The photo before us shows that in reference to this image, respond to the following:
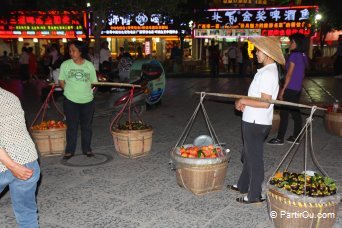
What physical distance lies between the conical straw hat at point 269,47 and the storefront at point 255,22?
18234 mm

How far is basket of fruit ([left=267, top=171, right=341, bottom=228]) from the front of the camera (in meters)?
3.39

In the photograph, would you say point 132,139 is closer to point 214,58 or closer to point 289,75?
point 289,75

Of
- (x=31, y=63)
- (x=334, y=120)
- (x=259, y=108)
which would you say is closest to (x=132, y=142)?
(x=259, y=108)

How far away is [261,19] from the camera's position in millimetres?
22359

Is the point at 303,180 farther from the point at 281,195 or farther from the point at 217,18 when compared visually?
the point at 217,18

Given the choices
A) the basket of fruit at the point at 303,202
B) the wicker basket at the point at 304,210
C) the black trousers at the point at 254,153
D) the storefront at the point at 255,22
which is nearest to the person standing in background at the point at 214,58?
the storefront at the point at 255,22

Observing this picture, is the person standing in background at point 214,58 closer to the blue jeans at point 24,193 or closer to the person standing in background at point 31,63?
the person standing in background at point 31,63

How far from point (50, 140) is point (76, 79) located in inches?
47.9

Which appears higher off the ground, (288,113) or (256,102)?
(256,102)

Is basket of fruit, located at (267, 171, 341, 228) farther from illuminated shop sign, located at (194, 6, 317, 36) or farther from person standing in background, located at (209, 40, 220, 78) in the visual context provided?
illuminated shop sign, located at (194, 6, 317, 36)

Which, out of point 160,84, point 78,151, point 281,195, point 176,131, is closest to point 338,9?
point 160,84

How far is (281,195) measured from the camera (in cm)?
352

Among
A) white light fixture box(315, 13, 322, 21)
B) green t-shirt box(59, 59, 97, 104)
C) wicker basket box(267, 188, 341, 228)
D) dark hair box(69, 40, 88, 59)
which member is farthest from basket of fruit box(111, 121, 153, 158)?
white light fixture box(315, 13, 322, 21)

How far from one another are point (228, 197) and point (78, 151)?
324cm
